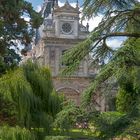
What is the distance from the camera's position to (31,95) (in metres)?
10.3

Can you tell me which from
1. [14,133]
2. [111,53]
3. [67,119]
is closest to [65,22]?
[14,133]

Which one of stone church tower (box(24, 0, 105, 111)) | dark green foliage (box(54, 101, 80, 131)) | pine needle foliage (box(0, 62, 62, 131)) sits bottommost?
dark green foliage (box(54, 101, 80, 131))

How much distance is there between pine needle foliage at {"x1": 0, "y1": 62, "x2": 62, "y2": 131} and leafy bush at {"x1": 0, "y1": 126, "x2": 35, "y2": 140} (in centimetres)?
75

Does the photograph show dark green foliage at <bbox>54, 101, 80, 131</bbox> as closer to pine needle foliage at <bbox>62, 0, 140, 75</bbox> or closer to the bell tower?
pine needle foliage at <bbox>62, 0, 140, 75</bbox>

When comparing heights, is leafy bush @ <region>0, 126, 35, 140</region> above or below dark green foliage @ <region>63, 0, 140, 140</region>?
below

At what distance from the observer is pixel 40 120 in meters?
10.2

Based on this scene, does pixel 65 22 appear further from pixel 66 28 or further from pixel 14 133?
pixel 14 133

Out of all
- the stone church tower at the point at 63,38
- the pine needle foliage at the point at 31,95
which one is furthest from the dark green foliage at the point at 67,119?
the stone church tower at the point at 63,38

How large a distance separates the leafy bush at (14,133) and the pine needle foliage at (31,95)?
2.46 feet

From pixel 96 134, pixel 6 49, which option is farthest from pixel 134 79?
pixel 6 49

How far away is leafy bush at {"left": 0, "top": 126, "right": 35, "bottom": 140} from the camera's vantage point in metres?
8.84

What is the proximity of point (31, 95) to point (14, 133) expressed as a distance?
153cm

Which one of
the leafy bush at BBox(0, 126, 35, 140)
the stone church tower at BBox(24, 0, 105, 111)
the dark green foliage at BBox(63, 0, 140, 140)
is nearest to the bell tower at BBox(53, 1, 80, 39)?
the stone church tower at BBox(24, 0, 105, 111)

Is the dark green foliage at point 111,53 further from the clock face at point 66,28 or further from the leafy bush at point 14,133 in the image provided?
the clock face at point 66,28
